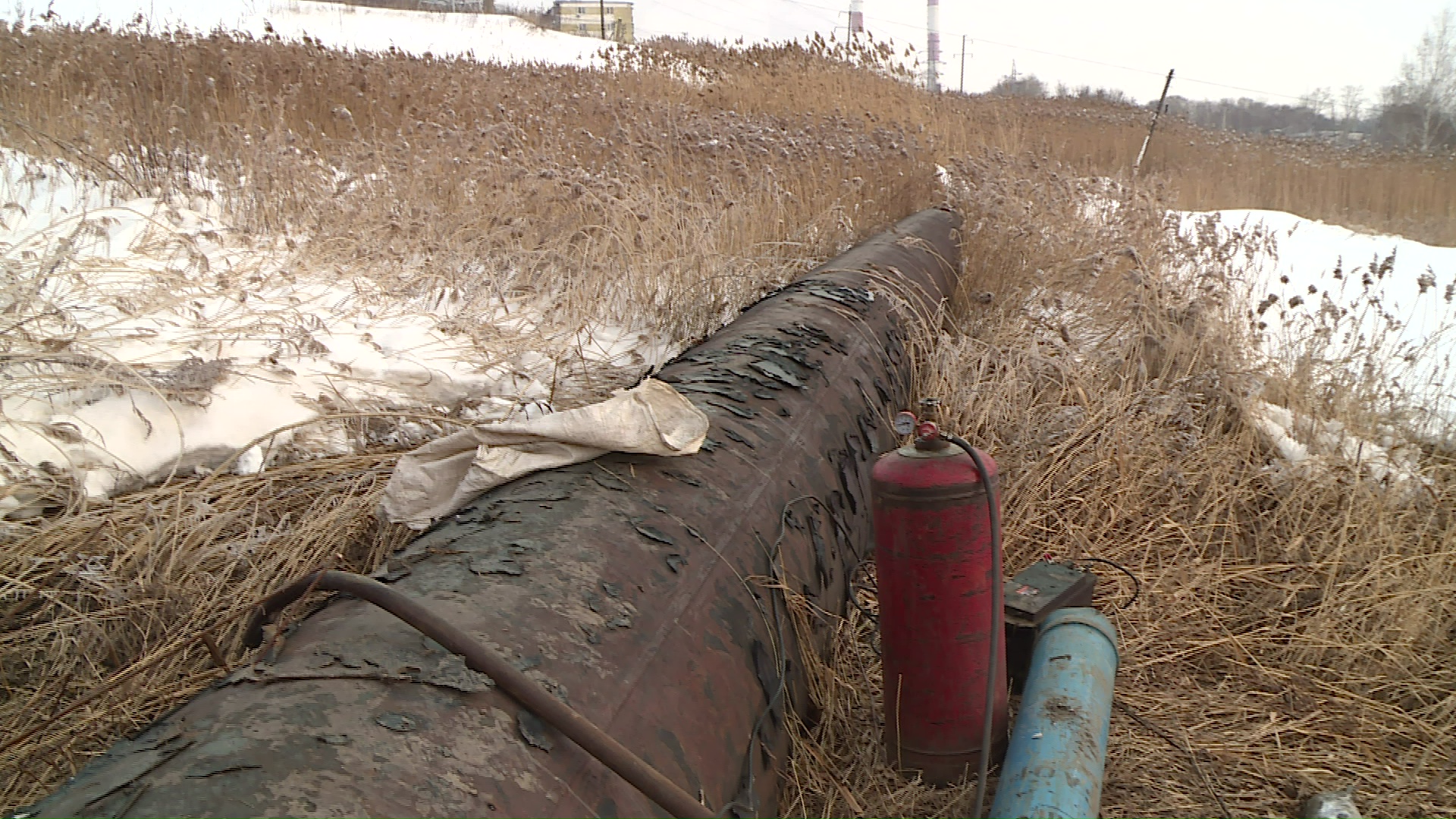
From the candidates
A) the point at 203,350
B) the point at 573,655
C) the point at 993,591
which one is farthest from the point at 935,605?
the point at 203,350

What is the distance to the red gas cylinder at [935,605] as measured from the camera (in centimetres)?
182

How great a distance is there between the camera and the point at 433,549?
1334mm

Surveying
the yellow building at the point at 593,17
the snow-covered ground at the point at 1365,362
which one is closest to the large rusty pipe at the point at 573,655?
the snow-covered ground at the point at 1365,362

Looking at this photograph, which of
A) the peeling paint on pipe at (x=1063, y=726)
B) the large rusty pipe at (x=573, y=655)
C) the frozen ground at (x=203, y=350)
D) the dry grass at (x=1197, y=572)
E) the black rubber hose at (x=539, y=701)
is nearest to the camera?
the large rusty pipe at (x=573, y=655)

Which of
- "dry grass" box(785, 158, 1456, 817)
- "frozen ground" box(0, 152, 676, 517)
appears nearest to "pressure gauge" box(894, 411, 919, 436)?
"dry grass" box(785, 158, 1456, 817)

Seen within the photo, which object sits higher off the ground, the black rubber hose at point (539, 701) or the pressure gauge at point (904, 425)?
the pressure gauge at point (904, 425)

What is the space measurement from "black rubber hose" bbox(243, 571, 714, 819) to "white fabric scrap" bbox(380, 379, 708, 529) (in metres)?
0.56

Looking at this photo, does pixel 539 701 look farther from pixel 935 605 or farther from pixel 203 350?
pixel 203 350

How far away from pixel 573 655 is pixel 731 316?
10.4 feet

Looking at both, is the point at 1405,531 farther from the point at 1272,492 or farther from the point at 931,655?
the point at 931,655

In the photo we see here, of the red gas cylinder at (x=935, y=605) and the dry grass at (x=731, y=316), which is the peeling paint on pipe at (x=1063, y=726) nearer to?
the red gas cylinder at (x=935, y=605)

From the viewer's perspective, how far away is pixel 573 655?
3.77 feet

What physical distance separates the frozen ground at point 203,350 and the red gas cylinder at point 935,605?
4.22 feet

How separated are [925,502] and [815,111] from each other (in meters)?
7.35
